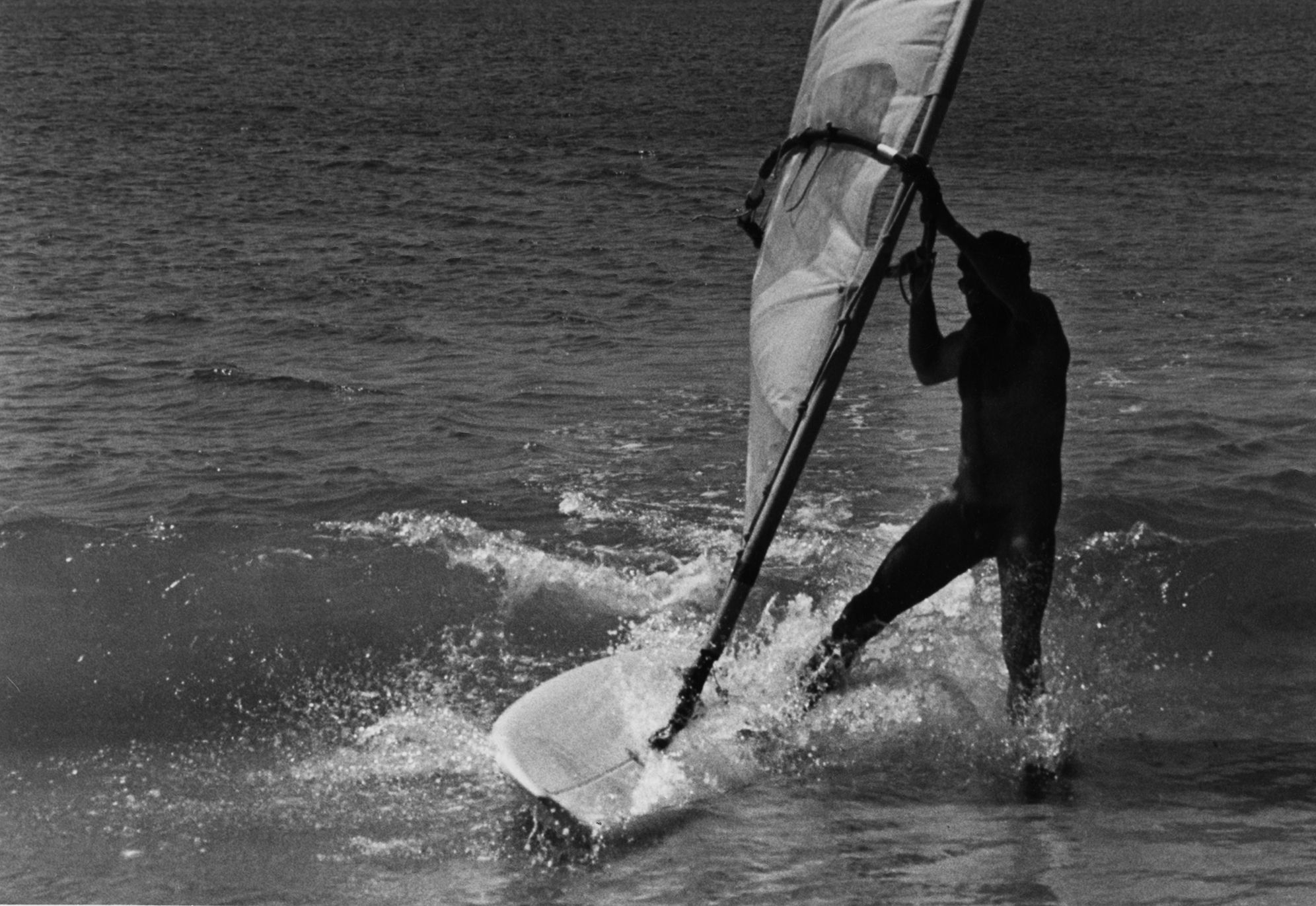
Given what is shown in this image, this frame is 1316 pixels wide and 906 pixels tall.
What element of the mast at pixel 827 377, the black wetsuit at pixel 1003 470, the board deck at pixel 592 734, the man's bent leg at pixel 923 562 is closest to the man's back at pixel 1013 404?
the black wetsuit at pixel 1003 470

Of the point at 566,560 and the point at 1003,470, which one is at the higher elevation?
the point at 1003,470

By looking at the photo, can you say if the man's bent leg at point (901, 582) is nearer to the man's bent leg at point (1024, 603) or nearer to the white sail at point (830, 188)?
the man's bent leg at point (1024, 603)

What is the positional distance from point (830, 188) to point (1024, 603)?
4.72ft

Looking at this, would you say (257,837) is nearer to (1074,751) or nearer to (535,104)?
(1074,751)

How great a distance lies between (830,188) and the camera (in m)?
5.24

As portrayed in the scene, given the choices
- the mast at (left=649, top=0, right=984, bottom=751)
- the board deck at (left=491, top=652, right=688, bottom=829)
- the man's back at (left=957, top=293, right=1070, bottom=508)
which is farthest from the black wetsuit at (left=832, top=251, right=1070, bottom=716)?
the board deck at (left=491, top=652, right=688, bottom=829)

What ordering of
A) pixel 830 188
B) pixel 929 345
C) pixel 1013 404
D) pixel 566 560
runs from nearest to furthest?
pixel 830 188 → pixel 1013 404 → pixel 929 345 → pixel 566 560

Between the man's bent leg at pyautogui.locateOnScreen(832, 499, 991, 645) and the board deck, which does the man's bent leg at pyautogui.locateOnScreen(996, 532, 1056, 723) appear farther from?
the board deck

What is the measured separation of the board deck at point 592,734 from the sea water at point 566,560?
0.47 ft

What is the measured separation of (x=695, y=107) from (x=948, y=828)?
95.9 feet

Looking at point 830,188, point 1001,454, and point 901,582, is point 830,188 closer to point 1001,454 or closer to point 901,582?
point 1001,454

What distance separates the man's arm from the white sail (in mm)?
274

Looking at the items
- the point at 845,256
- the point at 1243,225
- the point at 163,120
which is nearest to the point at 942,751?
the point at 845,256

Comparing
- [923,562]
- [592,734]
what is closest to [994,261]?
[923,562]
